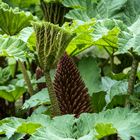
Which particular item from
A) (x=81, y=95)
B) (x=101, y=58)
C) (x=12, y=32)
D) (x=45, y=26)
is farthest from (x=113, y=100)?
(x=101, y=58)

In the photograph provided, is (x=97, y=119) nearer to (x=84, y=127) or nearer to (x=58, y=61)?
(x=84, y=127)

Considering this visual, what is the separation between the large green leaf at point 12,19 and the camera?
182 cm

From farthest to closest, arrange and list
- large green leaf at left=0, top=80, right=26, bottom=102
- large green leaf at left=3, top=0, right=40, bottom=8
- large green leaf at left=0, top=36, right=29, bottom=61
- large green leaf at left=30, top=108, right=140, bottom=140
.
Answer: large green leaf at left=3, top=0, right=40, bottom=8 → large green leaf at left=0, top=80, right=26, bottom=102 → large green leaf at left=0, top=36, right=29, bottom=61 → large green leaf at left=30, top=108, right=140, bottom=140

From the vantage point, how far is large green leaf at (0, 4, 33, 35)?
1.82 metres

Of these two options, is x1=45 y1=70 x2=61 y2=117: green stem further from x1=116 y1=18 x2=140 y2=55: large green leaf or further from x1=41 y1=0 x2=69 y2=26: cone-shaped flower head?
x1=41 y1=0 x2=69 y2=26: cone-shaped flower head

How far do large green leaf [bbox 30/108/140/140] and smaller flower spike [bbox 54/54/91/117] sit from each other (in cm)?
16

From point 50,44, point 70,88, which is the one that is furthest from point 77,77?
point 50,44

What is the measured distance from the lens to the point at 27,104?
69.1 inches

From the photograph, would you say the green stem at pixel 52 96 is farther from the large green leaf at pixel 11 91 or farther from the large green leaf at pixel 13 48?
the large green leaf at pixel 11 91

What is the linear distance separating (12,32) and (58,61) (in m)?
0.39

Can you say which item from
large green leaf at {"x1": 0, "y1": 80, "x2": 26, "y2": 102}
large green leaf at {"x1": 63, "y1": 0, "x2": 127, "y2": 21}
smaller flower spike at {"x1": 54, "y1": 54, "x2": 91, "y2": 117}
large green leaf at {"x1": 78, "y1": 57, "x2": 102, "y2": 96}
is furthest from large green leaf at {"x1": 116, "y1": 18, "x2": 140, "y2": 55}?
large green leaf at {"x1": 0, "y1": 80, "x2": 26, "y2": 102}

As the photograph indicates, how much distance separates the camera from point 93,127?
4.50ft

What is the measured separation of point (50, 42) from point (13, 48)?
13 centimetres

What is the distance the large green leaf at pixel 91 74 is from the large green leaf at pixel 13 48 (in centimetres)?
38
